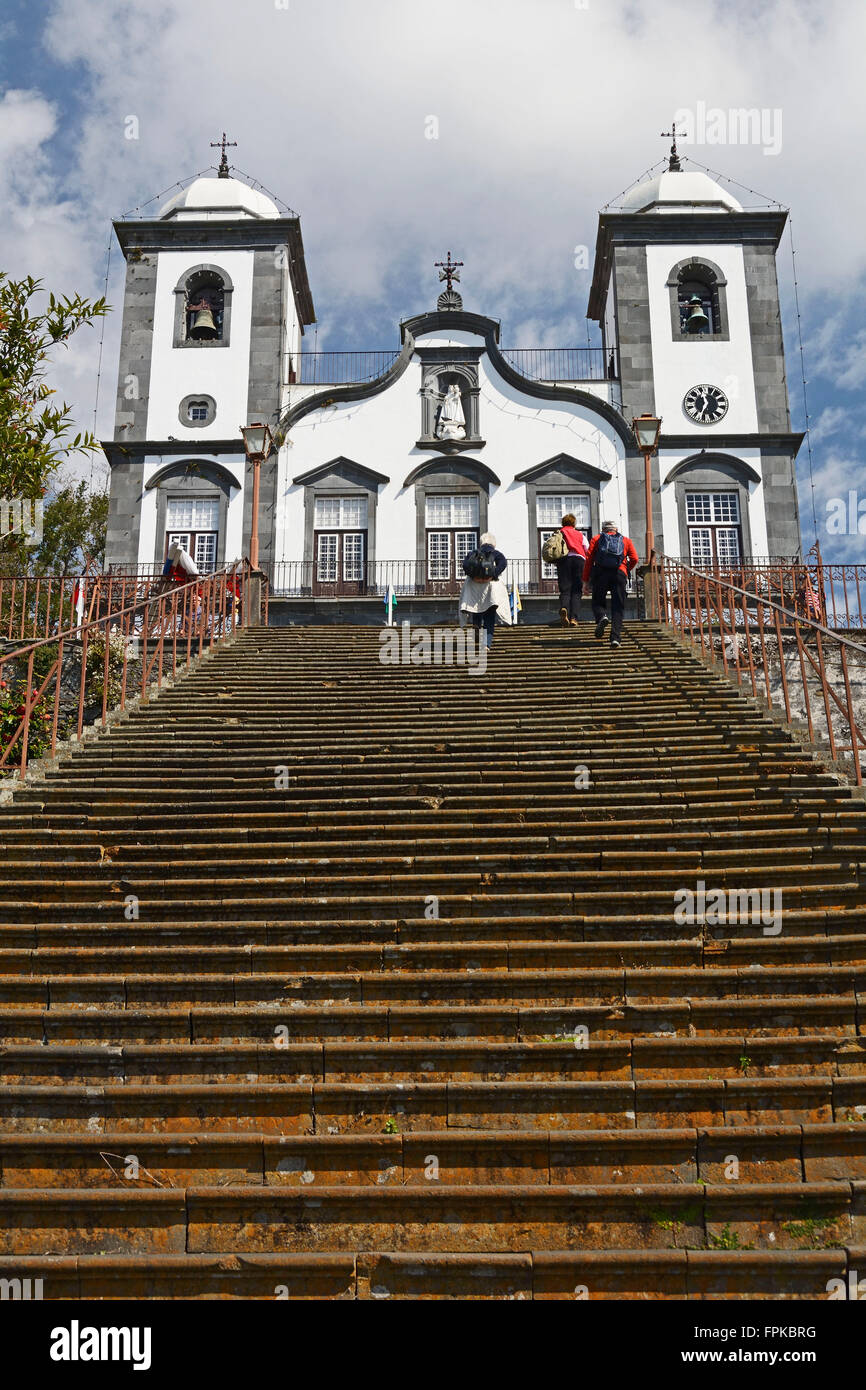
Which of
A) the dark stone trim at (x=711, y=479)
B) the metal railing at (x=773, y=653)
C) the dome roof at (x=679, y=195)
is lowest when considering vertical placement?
the metal railing at (x=773, y=653)

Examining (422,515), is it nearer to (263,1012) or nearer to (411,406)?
(411,406)

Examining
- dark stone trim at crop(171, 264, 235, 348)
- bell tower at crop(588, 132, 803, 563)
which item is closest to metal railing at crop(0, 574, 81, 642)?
dark stone trim at crop(171, 264, 235, 348)

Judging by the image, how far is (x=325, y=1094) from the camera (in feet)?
17.1

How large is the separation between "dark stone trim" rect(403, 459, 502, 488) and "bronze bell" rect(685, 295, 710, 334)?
16.1 feet

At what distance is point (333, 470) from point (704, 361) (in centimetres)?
736

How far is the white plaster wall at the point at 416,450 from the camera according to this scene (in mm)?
21000

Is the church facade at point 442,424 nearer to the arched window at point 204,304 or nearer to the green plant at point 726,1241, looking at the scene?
the arched window at point 204,304

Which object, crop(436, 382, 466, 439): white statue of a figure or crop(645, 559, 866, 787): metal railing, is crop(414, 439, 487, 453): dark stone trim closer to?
crop(436, 382, 466, 439): white statue of a figure

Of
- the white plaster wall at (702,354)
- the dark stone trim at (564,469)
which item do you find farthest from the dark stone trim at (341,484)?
the white plaster wall at (702,354)

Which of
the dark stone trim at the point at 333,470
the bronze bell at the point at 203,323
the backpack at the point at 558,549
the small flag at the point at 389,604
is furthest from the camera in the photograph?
the bronze bell at the point at 203,323

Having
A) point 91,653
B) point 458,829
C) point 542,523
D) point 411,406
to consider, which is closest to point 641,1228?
point 458,829

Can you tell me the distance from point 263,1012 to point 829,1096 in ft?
8.75

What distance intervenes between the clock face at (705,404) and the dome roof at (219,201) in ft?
30.4

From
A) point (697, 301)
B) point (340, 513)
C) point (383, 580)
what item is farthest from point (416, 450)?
point (697, 301)
